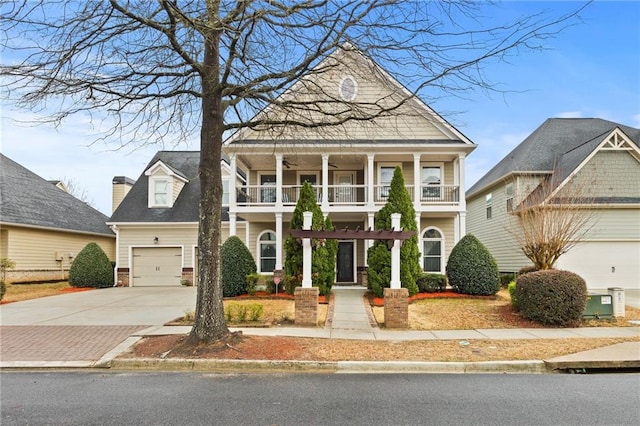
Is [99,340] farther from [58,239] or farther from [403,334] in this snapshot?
[58,239]

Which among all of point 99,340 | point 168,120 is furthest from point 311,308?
point 168,120

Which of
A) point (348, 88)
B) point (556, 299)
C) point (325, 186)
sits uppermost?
point (348, 88)

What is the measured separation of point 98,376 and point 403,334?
19.7 feet

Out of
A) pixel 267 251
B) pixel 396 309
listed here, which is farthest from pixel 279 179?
pixel 396 309

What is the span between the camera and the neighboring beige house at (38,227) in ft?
63.4

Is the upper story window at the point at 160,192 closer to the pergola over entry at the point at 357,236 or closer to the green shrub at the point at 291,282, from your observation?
the green shrub at the point at 291,282

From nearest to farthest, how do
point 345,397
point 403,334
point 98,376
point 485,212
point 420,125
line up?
point 345,397 < point 98,376 < point 403,334 < point 420,125 < point 485,212

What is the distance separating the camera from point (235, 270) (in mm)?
14969

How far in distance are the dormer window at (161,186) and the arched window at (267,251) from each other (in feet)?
19.3

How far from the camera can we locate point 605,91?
→ 458 inches

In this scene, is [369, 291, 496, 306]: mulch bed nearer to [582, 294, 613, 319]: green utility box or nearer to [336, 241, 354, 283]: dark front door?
[582, 294, 613, 319]: green utility box

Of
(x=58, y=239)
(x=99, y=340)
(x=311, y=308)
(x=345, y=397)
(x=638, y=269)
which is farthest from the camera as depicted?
(x=58, y=239)

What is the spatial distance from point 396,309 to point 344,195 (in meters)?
10.5

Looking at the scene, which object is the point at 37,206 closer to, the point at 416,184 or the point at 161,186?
the point at 161,186
